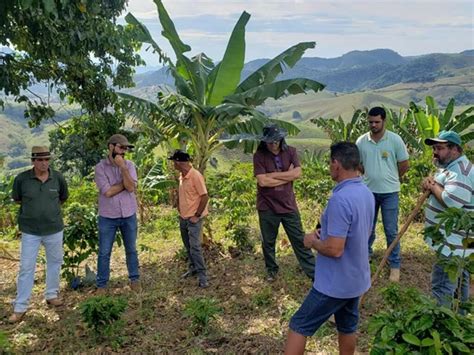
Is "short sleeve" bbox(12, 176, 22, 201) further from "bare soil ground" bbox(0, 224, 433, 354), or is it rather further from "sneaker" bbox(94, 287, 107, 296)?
"sneaker" bbox(94, 287, 107, 296)

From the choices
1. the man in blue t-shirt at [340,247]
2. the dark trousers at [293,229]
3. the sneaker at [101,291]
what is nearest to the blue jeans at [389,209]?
the dark trousers at [293,229]

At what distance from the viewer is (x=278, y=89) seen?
607 cm

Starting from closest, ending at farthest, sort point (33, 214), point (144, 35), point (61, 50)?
point (61, 50)
point (33, 214)
point (144, 35)

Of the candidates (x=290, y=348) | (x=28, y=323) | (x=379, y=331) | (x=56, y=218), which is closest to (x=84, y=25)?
(x=56, y=218)

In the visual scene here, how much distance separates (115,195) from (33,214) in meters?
0.85

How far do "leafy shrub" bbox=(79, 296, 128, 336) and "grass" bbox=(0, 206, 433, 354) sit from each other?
0.49 ft

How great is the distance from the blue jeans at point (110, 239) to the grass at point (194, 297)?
36 centimetres


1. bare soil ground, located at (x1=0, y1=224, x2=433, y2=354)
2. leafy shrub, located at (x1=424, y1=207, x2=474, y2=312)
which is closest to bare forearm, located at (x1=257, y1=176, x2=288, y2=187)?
bare soil ground, located at (x1=0, y1=224, x2=433, y2=354)

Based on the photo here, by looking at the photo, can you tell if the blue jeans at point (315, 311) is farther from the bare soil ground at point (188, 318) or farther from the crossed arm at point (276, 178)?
the crossed arm at point (276, 178)

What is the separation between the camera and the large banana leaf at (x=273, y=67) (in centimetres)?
664

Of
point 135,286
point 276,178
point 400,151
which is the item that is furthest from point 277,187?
point 135,286

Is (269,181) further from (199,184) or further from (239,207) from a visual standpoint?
(239,207)

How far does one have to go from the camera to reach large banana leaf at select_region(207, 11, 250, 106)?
253 inches

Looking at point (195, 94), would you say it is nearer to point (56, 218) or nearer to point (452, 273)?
point (56, 218)
